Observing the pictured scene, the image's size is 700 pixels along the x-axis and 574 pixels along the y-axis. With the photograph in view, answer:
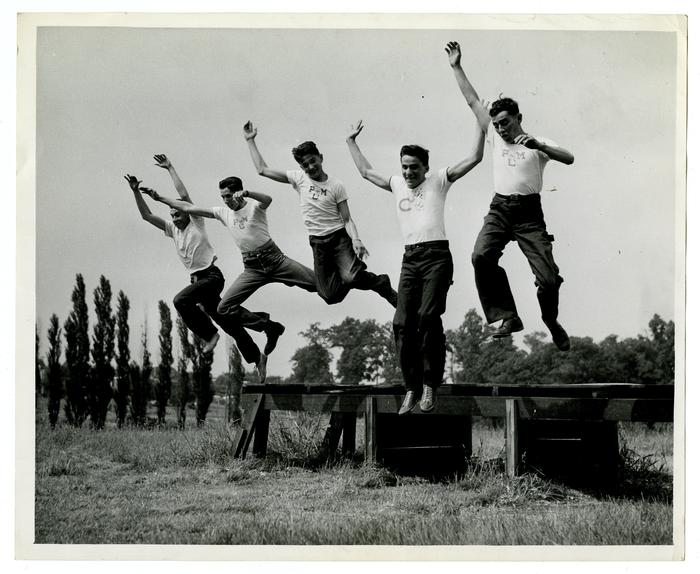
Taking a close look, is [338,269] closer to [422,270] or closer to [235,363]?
[422,270]

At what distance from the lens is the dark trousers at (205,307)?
11.6 metres

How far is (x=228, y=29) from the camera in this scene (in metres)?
10.8

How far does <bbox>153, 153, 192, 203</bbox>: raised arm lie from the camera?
37.7 feet

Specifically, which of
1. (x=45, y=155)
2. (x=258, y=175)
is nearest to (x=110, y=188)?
(x=45, y=155)

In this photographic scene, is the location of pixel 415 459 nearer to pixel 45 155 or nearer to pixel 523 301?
pixel 523 301

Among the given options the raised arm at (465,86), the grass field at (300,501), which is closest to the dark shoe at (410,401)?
the grass field at (300,501)

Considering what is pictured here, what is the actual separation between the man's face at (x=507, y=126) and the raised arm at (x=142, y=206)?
13.1 ft

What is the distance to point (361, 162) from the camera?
428 inches

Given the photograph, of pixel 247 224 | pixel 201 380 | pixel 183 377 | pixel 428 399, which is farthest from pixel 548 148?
pixel 183 377

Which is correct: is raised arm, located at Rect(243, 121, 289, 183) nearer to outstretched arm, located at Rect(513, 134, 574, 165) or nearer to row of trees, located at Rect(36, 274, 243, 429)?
row of trees, located at Rect(36, 274, 243, 429)

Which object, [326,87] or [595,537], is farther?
[326,87]

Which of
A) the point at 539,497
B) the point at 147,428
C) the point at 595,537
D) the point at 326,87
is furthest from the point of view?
the point at 147,428

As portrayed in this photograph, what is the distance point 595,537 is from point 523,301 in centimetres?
248

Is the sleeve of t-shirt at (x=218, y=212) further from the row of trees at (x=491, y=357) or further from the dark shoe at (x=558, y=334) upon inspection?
the dark shoe at (x=558, y=334)
